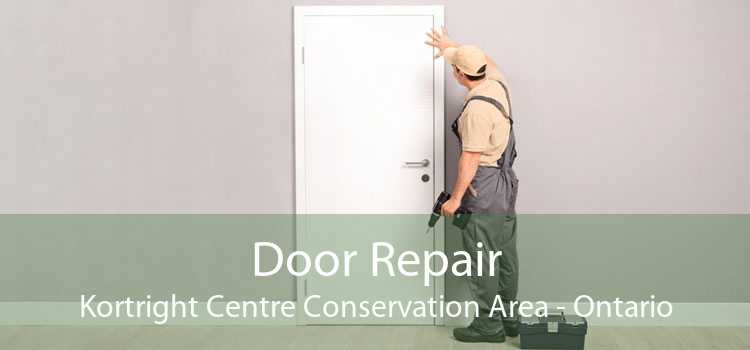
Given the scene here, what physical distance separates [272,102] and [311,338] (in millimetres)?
1224

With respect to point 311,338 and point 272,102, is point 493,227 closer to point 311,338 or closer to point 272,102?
point 311,338

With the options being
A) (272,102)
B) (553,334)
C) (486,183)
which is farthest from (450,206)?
(272,102)

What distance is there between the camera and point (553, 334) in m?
4.98

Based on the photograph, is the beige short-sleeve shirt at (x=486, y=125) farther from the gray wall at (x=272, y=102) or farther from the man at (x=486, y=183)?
the gray wall at (x=272, y=102)

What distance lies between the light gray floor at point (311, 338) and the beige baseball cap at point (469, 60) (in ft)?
4.35

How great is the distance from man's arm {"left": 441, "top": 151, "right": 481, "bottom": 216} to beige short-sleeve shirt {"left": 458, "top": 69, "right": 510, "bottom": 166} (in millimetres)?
34

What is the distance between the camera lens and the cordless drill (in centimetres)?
503

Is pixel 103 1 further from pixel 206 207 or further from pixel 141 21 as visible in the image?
pixel 206 207

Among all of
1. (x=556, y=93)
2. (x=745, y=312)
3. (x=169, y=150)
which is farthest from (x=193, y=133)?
(x=745, y=312)

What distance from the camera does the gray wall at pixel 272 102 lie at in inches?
209

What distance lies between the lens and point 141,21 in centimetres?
541

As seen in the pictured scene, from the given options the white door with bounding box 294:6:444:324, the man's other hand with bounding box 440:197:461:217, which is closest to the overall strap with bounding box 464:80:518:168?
the man's other hand with bounding box 440:197:461:217

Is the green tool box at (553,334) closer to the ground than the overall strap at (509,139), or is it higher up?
closer to the ground

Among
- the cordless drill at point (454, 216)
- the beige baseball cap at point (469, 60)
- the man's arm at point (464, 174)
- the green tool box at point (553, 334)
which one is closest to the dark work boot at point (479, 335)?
the green tool box at point (553, 334)
